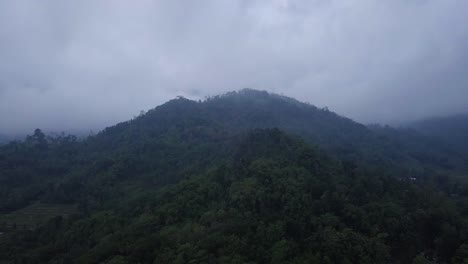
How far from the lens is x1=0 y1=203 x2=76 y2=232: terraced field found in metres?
47.6

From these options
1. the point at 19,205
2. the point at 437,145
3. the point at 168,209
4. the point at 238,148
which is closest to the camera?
the point at 168,209

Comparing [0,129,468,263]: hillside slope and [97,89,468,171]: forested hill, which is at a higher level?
[97,89,468,171]: forested hill

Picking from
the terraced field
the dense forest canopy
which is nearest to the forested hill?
the dense forest canopy

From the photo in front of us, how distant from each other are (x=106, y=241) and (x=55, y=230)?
13856mm

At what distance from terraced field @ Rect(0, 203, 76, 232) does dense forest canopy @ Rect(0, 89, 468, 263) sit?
0.57 ft

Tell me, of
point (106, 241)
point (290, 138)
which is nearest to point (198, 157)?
point (290, 138)

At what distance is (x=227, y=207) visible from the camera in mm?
36031

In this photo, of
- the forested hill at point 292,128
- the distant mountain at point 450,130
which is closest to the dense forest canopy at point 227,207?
the forested hill at point 292,128

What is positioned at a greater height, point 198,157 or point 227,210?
Result: point 198,157

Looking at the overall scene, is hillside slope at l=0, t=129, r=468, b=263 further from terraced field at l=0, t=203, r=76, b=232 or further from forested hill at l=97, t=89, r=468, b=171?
forested hill at l=97, t=89, r=468, b=171

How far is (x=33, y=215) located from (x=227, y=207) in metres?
31.3

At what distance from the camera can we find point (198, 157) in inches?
2462

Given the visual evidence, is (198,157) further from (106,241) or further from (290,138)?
(106,241)

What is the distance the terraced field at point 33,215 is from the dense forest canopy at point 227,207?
Answer: 0.17m
